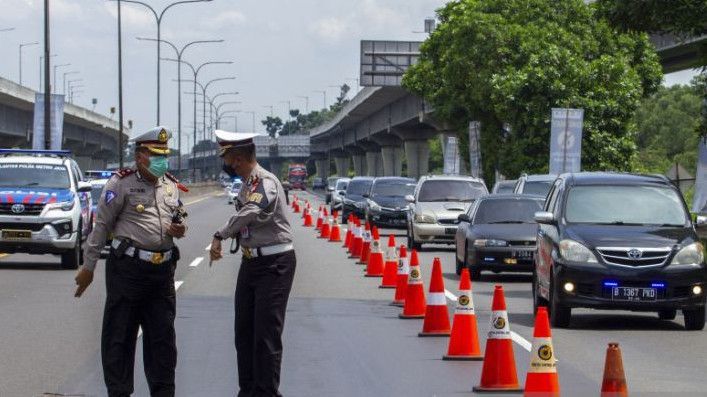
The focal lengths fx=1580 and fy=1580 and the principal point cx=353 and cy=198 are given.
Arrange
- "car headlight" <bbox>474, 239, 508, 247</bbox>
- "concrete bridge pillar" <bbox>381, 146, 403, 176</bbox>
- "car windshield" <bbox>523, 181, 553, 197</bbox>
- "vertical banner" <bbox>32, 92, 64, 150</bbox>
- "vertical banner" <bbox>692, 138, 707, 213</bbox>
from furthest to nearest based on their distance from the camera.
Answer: "concrete bridge pillar" <bbox>381, 146, 403, 176</bbox>
"vertical banner" <bbox>32, 92, 64, 150</bbox>
"vertical banner" <bbox>692, 138, 707, 213</bbox>
"car windshield" <bbox>523, 181, 553, 197</bbox>
"car headlight" <bbox>474, 239, 508, 247</bbox>

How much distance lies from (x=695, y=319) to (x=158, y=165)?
28.7 ft

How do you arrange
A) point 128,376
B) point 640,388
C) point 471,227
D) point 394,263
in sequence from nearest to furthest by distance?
point 128,376 < point 640,388 < point 394,263 < point 471,227

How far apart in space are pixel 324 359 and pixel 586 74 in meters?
38.4

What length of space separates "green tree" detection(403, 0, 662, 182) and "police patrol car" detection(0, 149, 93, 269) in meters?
26.5

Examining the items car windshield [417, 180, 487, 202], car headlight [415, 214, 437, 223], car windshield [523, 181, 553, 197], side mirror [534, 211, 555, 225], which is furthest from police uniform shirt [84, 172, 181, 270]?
car windshield [417, 180, 487, 202]

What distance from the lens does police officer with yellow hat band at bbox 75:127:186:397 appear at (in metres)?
9.92

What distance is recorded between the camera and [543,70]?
51.3 meters

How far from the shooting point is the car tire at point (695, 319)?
55.6ft

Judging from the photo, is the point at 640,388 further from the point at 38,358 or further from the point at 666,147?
the point at 666,147

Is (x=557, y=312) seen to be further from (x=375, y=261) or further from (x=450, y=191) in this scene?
(x=450, y=191)

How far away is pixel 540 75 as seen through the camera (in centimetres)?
5091

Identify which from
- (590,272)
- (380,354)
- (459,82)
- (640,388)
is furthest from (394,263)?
(459,82)

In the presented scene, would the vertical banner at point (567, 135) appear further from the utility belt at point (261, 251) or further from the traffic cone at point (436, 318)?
the utility belt at point (261, 251)

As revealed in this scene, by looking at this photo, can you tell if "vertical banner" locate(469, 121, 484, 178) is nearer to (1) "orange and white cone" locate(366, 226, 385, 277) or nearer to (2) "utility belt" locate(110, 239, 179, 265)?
(1) "orange and white cone" locate(366, 226, 385, 277)
